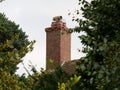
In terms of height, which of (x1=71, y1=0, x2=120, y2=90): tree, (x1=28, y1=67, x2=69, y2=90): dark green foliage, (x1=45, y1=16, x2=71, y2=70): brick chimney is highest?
(x1=45, y1=16, x2=71, y2=70): brick chimney

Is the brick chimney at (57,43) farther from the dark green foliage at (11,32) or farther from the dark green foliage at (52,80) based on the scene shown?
the dark green foliage at (52,80)

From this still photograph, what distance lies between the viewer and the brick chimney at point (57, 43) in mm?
28656

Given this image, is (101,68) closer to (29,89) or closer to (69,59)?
(29,89)

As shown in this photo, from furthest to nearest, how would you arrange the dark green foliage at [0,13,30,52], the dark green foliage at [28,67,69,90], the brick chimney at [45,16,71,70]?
1. the dark green foliage at [0,13,30,52]
2. the brick chimney at [45,16,71,70]
3. the dark green foliage at [28,67,69,90]

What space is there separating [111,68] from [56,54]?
76.1ft

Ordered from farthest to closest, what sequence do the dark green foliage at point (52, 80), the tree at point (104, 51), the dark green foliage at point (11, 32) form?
the dark green foliage at point (11, 32), the dark green foliage at point (52, 80), the tree at point (104, 51)

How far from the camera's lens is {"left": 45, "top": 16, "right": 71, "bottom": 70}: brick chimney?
28656 millimetres

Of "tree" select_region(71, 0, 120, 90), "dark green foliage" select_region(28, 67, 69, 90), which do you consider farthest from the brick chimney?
"tree" select_region(71, 0, 120, 90)

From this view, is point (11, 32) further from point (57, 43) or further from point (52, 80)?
point (52, 80)

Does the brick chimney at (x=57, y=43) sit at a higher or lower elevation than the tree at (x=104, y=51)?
higher

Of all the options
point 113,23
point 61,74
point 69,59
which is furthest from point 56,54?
point 113,23

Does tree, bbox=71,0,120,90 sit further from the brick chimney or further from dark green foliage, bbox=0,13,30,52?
dark green foliage, bbox=0,13,30,52

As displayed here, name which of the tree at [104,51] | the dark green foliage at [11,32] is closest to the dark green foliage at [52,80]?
the tree at [104,51]

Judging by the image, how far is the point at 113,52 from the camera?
227 inches
